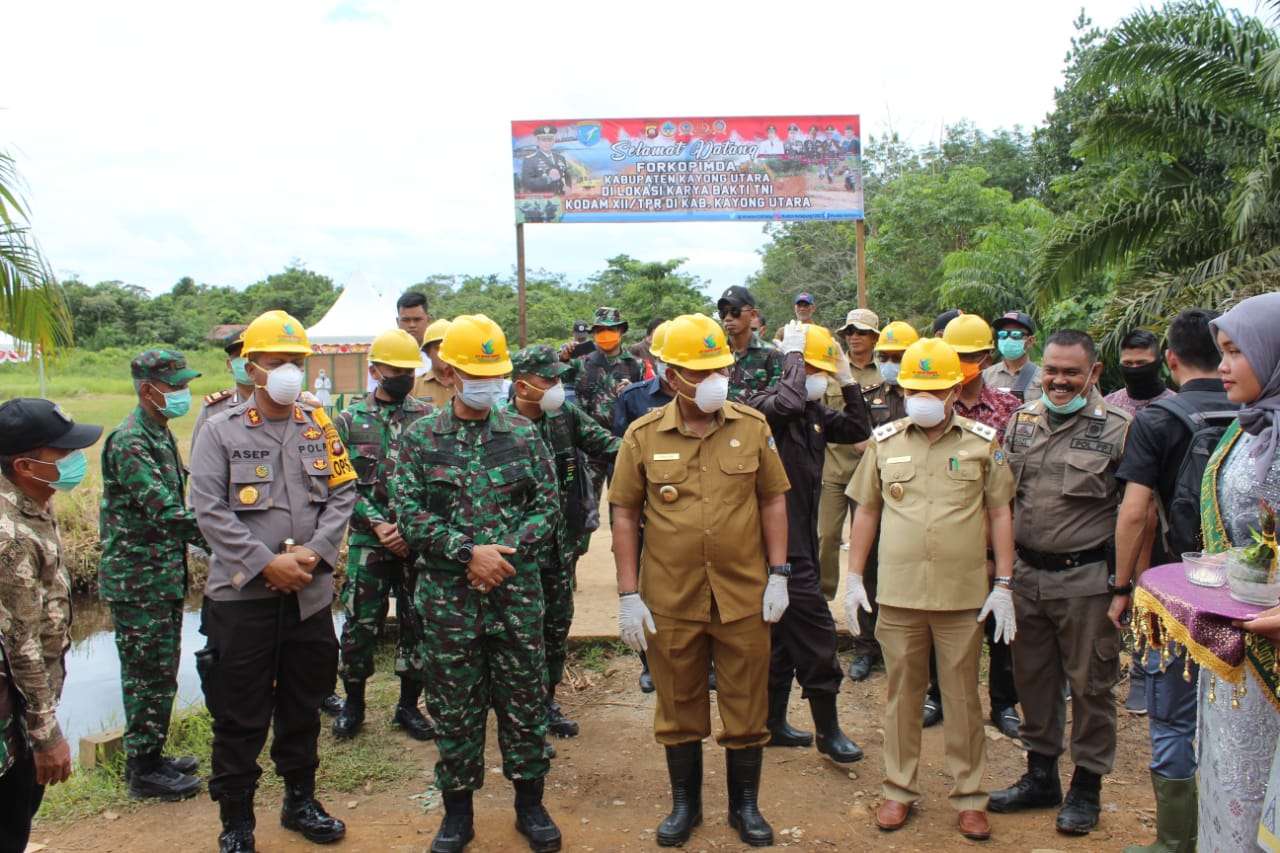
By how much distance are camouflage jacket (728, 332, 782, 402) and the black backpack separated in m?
1.90

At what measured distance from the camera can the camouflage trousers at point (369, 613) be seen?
16.3ft

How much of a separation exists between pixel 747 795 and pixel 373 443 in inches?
102

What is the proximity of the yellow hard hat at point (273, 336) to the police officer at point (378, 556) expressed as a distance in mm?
820

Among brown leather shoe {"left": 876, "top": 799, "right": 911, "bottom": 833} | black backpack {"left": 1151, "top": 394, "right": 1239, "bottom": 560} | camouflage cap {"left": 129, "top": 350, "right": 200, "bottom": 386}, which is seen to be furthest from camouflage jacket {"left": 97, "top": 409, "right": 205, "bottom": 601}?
black backpack {"left": 1151, "top": 394, "right": 1239, "bottom": 560}

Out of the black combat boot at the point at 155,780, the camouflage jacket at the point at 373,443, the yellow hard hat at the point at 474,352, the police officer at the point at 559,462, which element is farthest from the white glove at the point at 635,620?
the black combat boot at the point at 155,780

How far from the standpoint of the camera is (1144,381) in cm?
463

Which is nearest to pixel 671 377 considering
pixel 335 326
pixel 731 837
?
pixel 731 837

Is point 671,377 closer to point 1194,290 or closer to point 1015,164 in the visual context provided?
point 1194,290

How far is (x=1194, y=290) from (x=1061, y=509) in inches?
222

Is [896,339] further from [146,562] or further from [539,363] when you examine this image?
[146,562]

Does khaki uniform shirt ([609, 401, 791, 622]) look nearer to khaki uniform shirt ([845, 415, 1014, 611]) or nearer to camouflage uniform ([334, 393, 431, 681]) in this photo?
khaki uniform shirt ([845, 415, 1014, 611])

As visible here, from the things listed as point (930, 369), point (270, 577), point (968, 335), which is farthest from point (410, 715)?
point (968, 335)

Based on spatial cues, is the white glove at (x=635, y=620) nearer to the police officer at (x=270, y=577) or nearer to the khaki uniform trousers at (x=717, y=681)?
the khaki uniform trousers at (x=717, y=681)

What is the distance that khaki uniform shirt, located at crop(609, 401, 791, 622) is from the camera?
3.88 metres
